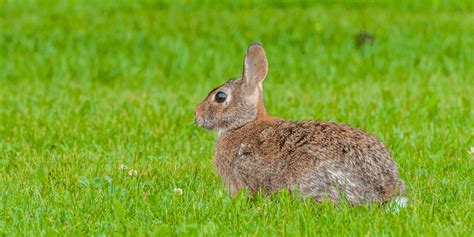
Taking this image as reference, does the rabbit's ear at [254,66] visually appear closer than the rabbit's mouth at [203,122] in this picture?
Yes

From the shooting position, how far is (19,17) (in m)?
18.1

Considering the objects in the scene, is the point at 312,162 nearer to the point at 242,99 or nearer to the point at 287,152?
the point at 287,152

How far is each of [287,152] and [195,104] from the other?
18.3ft

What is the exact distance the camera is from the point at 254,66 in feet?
24.5

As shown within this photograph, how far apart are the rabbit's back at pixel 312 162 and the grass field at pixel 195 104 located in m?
0.14

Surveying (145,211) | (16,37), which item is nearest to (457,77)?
(16,37)

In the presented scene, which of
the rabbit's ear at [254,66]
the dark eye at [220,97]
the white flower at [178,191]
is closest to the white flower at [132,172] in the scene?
the white flower at [178,191]

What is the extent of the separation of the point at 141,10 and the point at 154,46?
2951 millimetres

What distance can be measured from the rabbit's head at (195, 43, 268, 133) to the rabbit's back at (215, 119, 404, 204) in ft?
1.02

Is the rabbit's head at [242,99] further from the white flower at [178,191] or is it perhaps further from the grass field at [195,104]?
the white flower at [178,191]

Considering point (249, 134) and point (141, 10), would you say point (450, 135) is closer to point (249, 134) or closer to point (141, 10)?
point (249, 134)

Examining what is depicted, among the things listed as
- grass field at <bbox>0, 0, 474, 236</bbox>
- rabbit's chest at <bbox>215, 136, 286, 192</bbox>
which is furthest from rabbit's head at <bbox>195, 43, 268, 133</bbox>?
grass field at <bbox>0, 0, 474, 236</bbox>

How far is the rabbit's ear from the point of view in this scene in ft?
24.5

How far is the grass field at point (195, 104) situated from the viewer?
6379 millimetres
